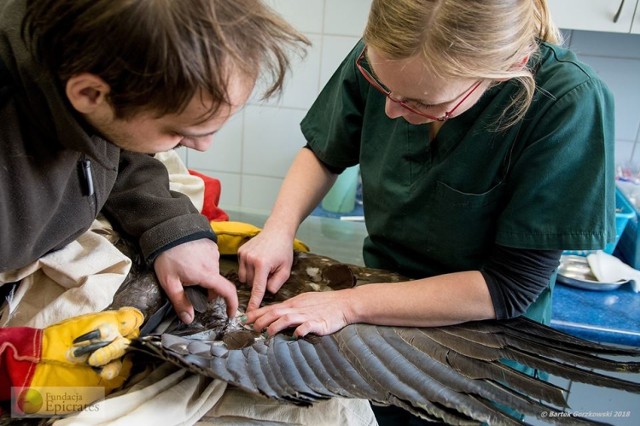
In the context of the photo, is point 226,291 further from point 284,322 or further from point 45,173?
point 45,173

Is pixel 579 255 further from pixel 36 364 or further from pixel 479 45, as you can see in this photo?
pixel 36 364

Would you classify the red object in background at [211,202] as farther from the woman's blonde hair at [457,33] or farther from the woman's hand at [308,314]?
the woman's blonde hair at [457,33]

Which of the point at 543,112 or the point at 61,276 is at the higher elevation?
the point at 543,112

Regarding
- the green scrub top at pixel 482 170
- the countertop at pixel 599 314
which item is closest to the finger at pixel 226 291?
the green scrub top at pixel 482 170

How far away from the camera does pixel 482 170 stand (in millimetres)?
942

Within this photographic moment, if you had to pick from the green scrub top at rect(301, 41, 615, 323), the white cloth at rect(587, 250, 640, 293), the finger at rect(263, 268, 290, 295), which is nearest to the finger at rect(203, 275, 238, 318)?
the finger at rect(263, 268, 290, 295)

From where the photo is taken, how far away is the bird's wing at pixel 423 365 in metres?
0.70

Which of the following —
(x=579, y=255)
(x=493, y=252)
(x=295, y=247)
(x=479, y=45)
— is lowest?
(x=579, y=255)

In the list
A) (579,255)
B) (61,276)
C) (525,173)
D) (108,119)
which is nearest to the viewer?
(108,119)

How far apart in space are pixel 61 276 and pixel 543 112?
2.42 ft

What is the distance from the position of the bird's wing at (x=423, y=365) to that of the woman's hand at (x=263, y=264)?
15 cm

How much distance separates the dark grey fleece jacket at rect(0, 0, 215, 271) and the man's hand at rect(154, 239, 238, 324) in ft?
0.05

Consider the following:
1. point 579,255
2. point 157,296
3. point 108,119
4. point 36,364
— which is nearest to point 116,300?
point 157,296

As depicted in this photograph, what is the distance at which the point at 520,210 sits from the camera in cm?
88
